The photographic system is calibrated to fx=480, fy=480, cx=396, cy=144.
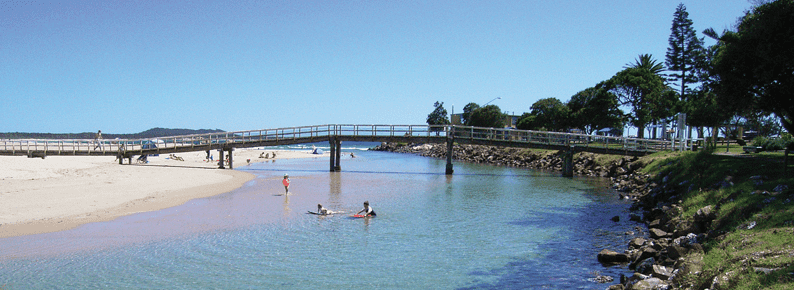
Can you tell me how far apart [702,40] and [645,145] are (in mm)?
25384

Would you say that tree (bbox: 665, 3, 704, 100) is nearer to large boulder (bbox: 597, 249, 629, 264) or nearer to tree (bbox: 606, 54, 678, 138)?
tree (bbox: 606, 54, 678, 138)

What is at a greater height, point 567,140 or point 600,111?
point 600,111

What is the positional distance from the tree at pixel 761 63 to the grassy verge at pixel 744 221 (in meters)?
2.59

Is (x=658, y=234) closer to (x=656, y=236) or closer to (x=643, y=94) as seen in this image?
(x=656, y=236)

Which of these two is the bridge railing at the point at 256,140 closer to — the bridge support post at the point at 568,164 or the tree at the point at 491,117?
the bridge support post at the point at 568,164

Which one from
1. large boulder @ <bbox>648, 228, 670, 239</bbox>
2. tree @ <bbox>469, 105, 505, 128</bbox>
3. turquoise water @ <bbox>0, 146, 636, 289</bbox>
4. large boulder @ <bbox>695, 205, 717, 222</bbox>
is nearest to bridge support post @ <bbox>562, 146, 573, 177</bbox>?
turquoise water @ <bbox>0, 146, 636, 289</bbox>

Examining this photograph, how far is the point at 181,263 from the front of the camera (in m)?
12.8

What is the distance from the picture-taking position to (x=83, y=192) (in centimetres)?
2302

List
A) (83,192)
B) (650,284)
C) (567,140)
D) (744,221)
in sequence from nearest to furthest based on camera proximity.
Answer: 1. (650,284)
2. (744,221)
3. (83,192)
4. (567,140)

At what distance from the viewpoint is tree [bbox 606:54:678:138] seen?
5628 cm

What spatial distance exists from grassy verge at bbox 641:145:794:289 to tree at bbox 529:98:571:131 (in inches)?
2137

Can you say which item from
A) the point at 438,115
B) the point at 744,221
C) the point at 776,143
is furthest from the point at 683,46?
the point at 438,115

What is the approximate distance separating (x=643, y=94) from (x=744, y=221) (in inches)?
2029

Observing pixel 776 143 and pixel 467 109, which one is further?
pixel 467 109
